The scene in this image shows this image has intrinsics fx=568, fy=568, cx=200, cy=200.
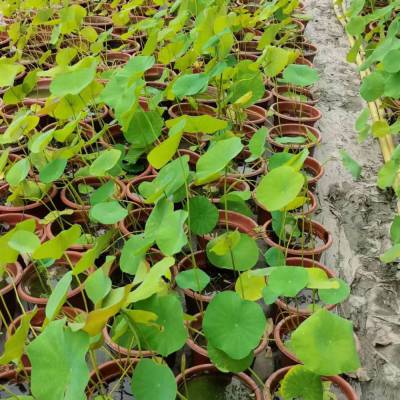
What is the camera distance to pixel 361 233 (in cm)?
184

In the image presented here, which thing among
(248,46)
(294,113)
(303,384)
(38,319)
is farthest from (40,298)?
(248,46)

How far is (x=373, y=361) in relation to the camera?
4.58 feet

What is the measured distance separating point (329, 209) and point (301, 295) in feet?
1.63

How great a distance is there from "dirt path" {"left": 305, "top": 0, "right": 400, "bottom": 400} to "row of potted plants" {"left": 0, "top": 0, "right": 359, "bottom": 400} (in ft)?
0.41

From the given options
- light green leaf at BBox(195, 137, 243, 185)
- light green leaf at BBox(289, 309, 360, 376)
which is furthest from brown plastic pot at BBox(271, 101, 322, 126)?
light green leaf at BBox(289, 309, 360, 376)

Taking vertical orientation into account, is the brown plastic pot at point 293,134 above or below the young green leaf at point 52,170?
below

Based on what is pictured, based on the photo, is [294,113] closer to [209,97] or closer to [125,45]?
[209,97]

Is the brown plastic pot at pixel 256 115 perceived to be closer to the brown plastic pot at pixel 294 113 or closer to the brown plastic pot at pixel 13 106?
the brown plastic pot at pixel 294 113

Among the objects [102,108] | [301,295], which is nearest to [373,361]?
[301,295]

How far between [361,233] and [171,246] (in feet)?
3.08

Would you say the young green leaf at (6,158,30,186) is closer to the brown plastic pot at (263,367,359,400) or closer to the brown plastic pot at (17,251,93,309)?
the brown plastic pot at (17,251,93,309)

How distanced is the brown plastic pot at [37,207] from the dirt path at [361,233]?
2.87ft

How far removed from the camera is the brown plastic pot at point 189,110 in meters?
2.24

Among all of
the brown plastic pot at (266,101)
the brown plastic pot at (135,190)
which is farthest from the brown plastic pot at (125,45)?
the brown plastic pot at (135,190)
